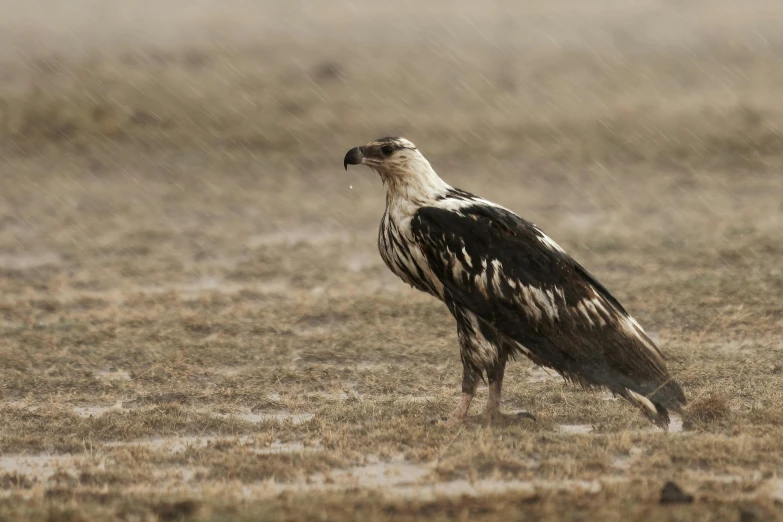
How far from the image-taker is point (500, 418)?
7.55 m

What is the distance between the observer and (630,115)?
967 inches

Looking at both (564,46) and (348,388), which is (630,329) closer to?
(348,388)

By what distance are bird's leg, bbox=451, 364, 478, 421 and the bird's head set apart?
3.87ft

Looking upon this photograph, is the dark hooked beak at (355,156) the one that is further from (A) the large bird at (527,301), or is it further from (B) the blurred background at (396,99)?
(B) the blurred background at (396,99)

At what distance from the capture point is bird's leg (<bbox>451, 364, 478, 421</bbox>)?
7.55m

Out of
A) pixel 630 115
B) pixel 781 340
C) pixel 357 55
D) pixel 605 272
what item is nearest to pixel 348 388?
pixel 781 340

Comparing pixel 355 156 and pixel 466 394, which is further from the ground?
pixel 355 156

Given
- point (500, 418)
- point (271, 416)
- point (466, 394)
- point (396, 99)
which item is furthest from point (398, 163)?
point (396, 99)

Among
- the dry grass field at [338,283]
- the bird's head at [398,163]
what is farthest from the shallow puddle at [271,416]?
the bird's head at [398,163]

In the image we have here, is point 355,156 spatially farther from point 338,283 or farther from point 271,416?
point 338,283

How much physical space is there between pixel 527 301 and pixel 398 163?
1.20m

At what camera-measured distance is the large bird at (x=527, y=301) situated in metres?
7.21

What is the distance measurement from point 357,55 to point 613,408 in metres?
28.3

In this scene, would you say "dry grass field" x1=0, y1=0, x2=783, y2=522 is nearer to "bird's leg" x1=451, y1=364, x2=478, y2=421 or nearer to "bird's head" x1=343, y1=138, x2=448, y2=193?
"bird's leg" x1=451, y1=364, x2=478, y2=421
